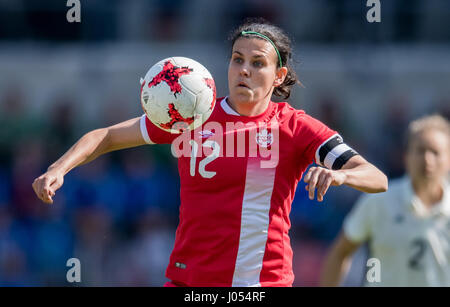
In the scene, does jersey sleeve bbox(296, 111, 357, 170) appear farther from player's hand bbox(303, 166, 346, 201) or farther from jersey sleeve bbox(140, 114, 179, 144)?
jersey sleeve bbox(140, 114, 179, 144)

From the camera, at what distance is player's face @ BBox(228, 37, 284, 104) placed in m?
4.64

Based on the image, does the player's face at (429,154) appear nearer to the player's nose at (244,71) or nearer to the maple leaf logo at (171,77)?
the player's nose at (244,71)

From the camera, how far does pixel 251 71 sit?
4652 millimetres

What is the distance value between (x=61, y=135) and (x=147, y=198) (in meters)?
1.89

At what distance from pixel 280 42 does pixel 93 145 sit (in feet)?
4.45

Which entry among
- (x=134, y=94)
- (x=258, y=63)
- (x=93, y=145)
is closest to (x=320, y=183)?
(x=258, y=63)

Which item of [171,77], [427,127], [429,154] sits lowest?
[429,154]

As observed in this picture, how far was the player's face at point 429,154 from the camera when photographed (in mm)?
5848

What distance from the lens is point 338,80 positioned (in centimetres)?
1241

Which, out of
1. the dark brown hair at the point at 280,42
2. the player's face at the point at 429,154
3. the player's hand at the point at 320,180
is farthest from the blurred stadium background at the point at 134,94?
the player's hand at the point at 320,180

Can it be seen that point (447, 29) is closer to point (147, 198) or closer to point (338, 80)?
point (338, 80)

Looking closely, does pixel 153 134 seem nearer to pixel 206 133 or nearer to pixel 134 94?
pixel 206 133

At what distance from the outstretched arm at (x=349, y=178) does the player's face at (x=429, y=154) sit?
1570 millimetres
